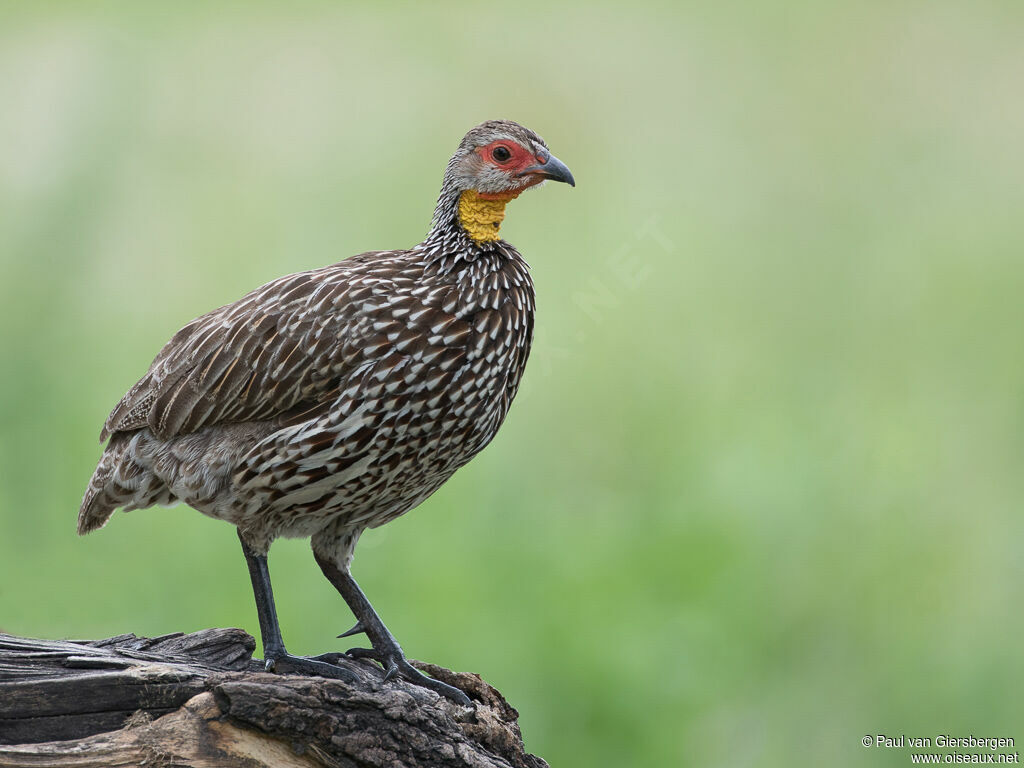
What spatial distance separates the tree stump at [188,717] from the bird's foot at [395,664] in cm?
44

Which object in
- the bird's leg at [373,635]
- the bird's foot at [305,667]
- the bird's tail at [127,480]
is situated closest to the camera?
the bird's foot at [305,667]

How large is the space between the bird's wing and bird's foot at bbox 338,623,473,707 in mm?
1219

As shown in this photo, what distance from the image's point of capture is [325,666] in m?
4.82

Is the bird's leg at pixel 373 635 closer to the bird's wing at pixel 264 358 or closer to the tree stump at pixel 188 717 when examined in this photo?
the tree stump at pixel 188 717

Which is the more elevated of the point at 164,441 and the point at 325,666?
the point at 164,441

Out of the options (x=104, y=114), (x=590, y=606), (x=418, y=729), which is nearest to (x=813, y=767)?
(x=590, y=606)

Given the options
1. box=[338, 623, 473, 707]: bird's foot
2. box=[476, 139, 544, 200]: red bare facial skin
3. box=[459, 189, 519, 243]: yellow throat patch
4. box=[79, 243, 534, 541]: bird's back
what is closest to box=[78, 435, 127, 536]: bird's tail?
box=[79, 243, 534, 541]: bird's back

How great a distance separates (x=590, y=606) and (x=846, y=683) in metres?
1.71

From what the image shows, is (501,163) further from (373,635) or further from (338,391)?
(373,635)

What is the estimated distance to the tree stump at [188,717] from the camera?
13.2 feet

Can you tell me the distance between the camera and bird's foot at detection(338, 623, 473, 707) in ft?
16.5

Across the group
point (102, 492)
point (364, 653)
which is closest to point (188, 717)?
point (364, 653)

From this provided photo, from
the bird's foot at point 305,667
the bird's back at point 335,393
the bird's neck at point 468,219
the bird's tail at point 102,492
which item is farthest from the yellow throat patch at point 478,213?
the bird's foot at point 305,667

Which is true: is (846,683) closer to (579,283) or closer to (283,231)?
(579,283)
